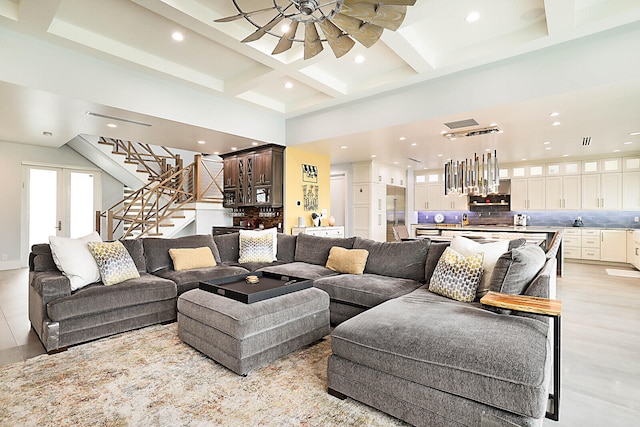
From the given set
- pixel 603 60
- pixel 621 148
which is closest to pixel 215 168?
pixel 603 60

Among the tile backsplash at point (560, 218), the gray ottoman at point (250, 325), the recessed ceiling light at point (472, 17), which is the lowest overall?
the gray ottoman at point (250, 325)

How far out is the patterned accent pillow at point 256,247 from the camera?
4.51 m

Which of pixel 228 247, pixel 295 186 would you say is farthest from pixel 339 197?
pixel 228 247

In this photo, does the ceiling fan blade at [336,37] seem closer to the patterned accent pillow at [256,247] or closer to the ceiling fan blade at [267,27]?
the ceiling fan blade at [267,27]

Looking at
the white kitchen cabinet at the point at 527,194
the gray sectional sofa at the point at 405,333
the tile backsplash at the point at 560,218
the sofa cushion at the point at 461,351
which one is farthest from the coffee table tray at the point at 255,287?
the tile backsplash at the point at 560,218

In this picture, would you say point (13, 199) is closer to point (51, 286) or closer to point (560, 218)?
point (51, 286)

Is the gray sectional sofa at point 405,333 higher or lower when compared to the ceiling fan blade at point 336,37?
lower

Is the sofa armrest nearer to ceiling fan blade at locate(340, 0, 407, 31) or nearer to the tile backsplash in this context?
ceiling fan blade at locate(340, 0, 407, 31)

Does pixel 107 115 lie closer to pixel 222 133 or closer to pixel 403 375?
pixel 222 133

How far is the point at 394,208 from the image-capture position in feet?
31.8

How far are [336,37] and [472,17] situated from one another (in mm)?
1671

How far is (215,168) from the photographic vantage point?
31.0 ft

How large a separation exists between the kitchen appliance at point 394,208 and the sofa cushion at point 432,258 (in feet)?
19.3

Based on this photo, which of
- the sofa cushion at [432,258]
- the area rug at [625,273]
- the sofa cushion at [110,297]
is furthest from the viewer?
the area rug at [625,273]
